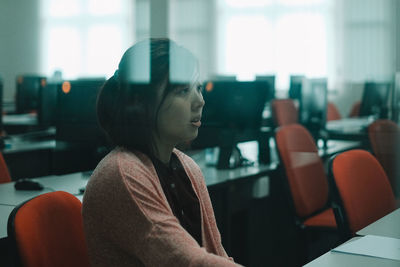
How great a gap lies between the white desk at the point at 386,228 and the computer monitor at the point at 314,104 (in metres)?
2.16

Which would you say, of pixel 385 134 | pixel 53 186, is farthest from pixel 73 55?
pixel 385 134

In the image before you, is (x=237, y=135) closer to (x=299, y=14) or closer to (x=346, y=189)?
(x=346, y=189)

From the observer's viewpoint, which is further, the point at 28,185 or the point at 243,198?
the point at 243,198

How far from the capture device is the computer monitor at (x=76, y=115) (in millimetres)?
2311

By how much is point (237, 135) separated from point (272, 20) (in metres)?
4.17

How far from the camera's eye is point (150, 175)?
1.09 metres

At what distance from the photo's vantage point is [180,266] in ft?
3.19

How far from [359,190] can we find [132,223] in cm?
108

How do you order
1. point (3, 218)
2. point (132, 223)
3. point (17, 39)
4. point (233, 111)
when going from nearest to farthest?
point (132, 223), point (3, 218), point (233, 111), point (17, 39)

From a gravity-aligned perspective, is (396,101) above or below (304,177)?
above

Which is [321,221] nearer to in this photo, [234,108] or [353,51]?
[234,108]

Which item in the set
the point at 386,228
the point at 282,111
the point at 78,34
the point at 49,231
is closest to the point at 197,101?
the point at 49,231

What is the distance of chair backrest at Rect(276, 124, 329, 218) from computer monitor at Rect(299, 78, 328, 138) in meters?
1.07

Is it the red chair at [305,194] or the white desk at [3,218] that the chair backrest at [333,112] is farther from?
the white desk at [3,218]
